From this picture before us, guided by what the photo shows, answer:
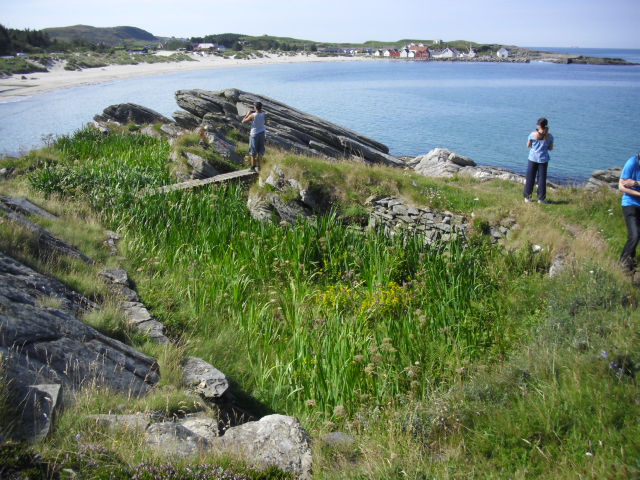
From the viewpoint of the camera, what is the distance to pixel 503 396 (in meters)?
4.90

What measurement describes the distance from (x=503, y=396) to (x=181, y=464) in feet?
11.0

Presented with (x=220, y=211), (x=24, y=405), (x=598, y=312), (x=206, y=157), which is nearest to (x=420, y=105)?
(x=206, y=157)

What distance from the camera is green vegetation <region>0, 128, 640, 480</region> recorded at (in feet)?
13.1

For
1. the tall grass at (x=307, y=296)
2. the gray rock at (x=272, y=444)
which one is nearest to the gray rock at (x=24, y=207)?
the tall grass at (x=307, y=296)

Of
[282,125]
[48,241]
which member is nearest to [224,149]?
[282,125]

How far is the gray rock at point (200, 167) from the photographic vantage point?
52.5ft

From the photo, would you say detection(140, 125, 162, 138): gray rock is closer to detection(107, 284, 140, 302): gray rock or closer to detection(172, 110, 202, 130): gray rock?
detection(172, 110, 202, 130): gray rock

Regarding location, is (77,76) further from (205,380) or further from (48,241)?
(205,380)

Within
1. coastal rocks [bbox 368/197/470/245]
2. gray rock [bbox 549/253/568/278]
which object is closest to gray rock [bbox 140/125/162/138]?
coastal rocks [bbox 368/197/470/245]

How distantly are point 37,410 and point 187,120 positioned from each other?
70.4 ft

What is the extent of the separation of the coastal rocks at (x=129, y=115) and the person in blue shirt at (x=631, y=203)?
2440 cm

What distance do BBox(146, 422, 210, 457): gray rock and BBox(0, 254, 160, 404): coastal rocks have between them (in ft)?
2.81

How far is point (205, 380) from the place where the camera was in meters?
5.37

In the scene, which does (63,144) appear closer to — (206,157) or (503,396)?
(206,157)
